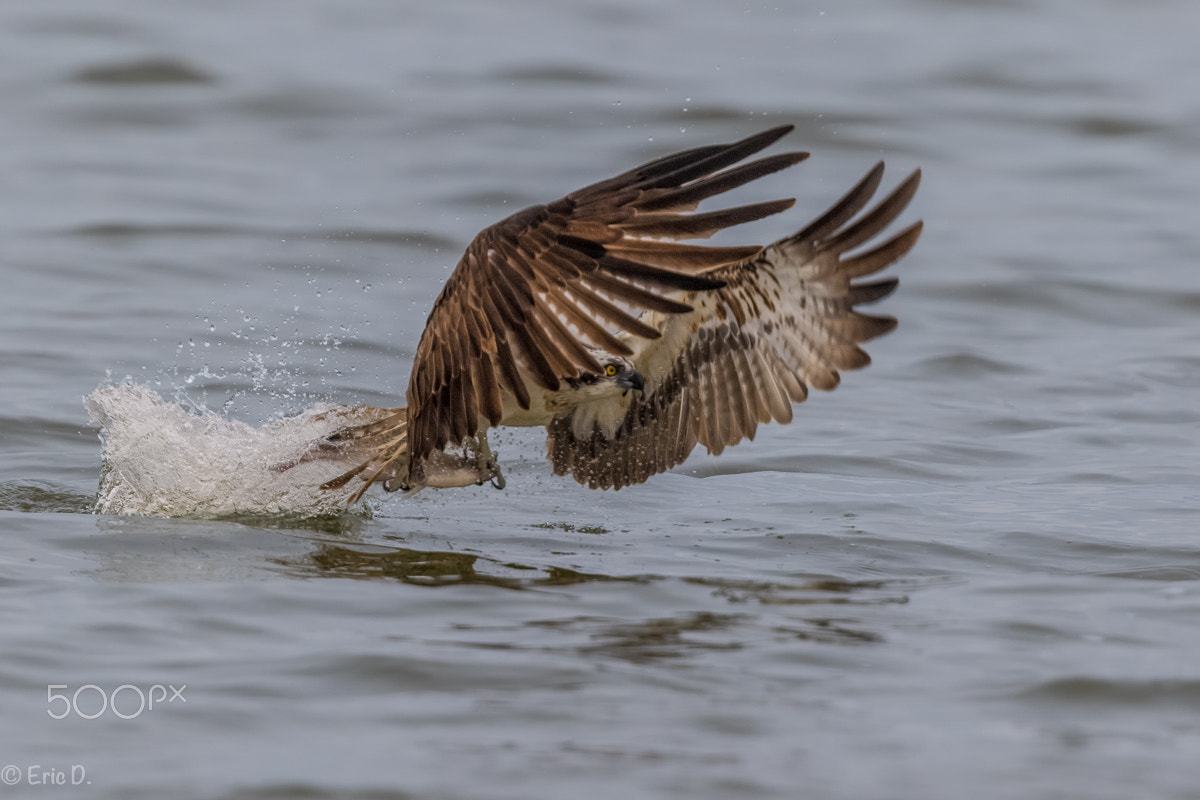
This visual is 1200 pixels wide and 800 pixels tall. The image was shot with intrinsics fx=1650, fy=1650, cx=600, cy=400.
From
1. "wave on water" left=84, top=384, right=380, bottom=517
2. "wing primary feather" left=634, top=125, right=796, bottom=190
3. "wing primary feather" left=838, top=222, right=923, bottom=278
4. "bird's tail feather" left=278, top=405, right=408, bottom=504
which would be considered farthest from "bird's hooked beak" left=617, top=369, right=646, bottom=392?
"wing primary feather" left=634, top=125, right=796, bottom=190

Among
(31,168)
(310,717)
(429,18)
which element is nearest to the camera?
(310,717)

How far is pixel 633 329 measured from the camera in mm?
5324

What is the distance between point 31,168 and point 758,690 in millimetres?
9788

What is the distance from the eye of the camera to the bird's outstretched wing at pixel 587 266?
5.29 meters

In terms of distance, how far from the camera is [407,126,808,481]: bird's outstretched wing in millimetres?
5289

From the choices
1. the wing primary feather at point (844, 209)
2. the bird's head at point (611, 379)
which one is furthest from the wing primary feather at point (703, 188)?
the bird's head at point (611, 379)

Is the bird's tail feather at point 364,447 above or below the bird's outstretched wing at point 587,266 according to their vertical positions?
below

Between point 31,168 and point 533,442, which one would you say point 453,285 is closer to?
point 533,442

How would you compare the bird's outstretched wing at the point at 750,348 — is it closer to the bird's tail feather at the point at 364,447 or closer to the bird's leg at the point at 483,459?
the bird's leg at the point at 483,459

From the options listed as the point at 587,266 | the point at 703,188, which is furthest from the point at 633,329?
the point at 703,188

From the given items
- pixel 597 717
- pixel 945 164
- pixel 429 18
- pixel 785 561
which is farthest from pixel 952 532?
pixel 429 18

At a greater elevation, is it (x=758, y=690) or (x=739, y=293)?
(x=739, y=293)

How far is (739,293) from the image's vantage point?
643 cm

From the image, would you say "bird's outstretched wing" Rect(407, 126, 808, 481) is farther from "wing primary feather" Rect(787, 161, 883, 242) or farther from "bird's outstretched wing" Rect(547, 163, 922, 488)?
"bird's outstretched wing" Rect(547, 163, 922, 488)
